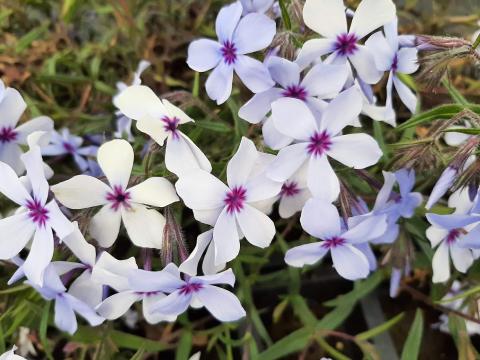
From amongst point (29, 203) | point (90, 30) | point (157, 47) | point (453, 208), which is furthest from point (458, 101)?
point (90, 30)

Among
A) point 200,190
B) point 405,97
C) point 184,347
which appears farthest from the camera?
point 184,347

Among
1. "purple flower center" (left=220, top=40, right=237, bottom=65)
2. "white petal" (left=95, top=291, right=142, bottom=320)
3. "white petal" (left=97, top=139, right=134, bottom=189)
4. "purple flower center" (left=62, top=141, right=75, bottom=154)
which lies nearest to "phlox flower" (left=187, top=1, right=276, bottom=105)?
"purple flower center" (left=220, top=40, right=237, bottom=65)

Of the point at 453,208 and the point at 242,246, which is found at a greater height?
the point at 453,208

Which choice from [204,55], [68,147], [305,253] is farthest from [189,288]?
[68,147]

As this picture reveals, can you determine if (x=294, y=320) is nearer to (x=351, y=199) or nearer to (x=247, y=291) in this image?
(x=247, y=291)

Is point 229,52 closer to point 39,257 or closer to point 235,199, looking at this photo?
point 235,199

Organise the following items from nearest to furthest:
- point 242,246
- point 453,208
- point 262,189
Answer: point 262,189 → point 453,208 → point 242,246

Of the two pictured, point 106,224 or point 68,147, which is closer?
point 106,224
